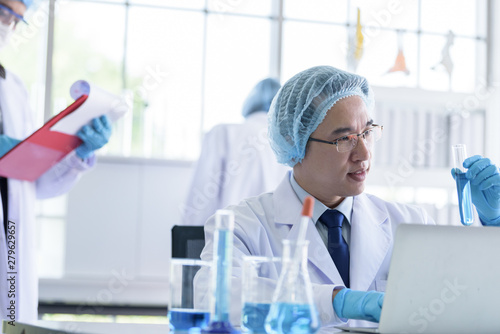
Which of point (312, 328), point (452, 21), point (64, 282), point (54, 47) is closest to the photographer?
point (312, 328)

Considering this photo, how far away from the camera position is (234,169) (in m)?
2.97

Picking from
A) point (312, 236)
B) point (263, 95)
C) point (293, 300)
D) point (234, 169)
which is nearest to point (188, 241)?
point (312, 236)

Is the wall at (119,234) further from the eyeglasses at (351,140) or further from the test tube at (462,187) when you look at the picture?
Answer: the test tube at (462,187)

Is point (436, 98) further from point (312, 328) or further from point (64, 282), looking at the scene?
point (312, 328)

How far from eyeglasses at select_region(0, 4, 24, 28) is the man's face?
1.12 meters

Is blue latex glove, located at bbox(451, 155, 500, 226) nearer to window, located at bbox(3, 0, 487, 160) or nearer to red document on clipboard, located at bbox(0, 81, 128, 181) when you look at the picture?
red document on clipboard, located at bbox(0, 81, 128, 181)

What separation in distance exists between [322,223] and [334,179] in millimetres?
124

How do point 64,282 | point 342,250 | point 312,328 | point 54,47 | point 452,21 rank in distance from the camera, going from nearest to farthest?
point 312,328 < point 342,250 < point 64,282 < point 54,47 < point 452,21

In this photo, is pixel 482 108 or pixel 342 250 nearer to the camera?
pixel 342 250

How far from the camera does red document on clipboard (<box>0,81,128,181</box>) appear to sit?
2066mm

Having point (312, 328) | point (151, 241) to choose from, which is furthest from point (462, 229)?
point (151, 241)

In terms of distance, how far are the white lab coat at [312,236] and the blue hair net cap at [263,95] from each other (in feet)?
4.23

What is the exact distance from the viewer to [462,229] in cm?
110

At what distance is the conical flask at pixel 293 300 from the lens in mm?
1042
